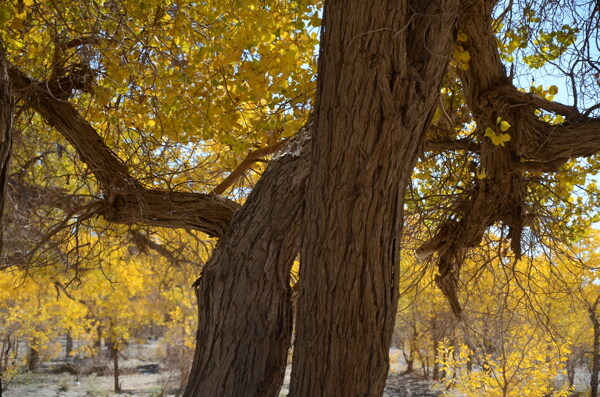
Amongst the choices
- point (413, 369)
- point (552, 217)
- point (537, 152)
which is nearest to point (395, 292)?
point (537, 152)

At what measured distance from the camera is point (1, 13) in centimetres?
293

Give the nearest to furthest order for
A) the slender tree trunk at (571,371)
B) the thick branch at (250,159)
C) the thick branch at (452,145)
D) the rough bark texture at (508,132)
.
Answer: the rough bark texture at (508,132) → the thick branch at (452,145) → the thick branch at (250,159) → the slender tree trunk at (571,371)

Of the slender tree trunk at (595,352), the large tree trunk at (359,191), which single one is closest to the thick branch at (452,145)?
the large tree trunk at (359,191)

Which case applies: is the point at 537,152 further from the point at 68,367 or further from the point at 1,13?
the point at 68,367

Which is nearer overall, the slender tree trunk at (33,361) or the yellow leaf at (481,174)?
the yellow leaf at (481,174)

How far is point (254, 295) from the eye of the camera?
3.62 m

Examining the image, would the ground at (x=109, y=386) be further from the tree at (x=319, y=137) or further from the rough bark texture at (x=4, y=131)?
the rough bark texture at (x=4, y=131)

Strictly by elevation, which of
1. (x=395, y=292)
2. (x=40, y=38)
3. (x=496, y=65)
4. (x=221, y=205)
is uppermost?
(x=40, y=38)

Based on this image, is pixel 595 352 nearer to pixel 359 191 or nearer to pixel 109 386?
pixel 109 386

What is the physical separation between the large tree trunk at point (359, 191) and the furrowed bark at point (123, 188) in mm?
2308

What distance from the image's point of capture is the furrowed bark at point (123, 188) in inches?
180

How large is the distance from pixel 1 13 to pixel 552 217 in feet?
14.4

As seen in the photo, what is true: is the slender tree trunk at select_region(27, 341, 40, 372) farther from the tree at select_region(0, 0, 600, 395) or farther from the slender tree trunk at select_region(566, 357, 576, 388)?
the slender tree trunk at select_region(566, 357, 576, 388)

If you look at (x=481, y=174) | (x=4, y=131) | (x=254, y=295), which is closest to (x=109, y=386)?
(x=254, y=295)
